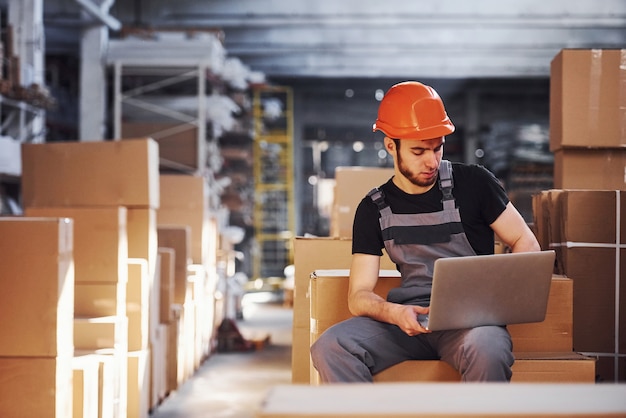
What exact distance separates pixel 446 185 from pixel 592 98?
4.35 ft

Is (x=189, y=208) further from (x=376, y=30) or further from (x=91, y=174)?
(x=376, y=30)

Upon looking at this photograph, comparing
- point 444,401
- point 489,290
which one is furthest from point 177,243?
point 444,401

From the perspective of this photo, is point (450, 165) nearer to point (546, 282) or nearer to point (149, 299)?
point (546, 282)

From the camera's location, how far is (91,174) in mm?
5289

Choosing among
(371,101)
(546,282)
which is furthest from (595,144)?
(371,101)

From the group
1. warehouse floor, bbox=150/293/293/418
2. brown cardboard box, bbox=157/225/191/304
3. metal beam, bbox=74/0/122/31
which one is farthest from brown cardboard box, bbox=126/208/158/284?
metal beam, bbox=74/0/122/31

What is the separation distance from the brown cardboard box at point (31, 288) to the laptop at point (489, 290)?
5.08 ft

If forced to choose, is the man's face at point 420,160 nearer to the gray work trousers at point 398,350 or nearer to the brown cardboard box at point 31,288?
the gray work trousers at point 398,350

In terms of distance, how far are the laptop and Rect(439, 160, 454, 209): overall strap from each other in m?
0.50

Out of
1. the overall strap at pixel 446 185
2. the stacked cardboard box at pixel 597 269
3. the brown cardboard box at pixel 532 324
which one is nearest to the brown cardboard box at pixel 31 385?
the brown cardboard box at pixel 532 324

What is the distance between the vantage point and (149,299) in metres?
5.30

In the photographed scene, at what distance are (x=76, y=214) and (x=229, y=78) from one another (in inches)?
242

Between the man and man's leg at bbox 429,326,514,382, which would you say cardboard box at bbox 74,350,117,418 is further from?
man's leg at bbox 429,326,514,382

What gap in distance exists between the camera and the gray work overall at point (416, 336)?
2.77 meters
